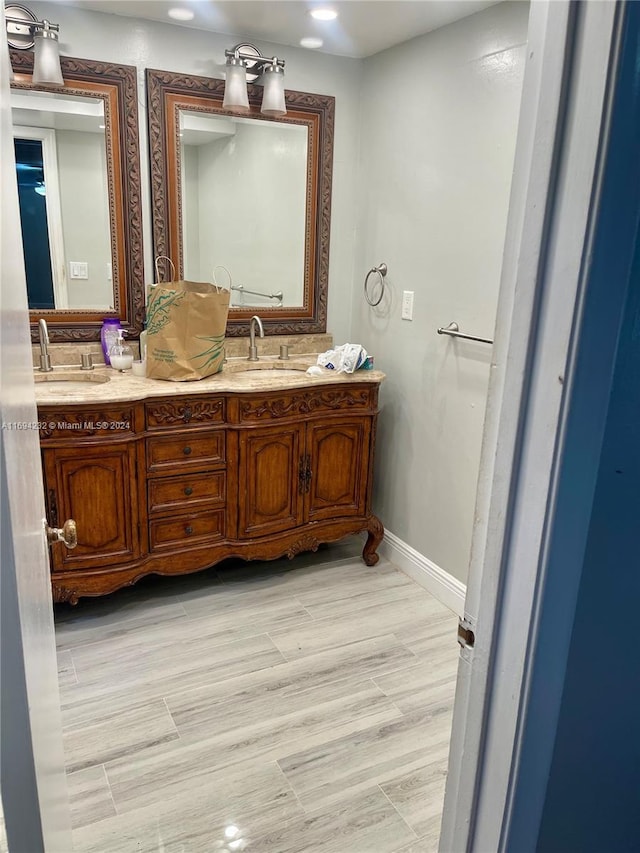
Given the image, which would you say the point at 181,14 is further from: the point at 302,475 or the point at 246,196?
the point at 302,475

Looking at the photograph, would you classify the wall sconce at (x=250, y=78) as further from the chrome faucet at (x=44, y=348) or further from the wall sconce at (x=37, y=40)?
the chrome faucet at (x=44, y=348)

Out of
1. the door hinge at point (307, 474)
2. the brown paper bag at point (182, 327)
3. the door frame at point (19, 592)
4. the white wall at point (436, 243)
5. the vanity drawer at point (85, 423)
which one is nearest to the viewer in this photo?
the door frame at point (19, 592)

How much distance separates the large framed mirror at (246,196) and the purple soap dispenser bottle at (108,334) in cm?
36

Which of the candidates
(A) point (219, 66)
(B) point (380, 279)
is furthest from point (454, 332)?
(A) point (219, 66)

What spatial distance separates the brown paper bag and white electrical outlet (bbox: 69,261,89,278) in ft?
1.28

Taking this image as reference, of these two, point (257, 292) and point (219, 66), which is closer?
point (219, 66)

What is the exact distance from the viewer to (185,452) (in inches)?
97.1

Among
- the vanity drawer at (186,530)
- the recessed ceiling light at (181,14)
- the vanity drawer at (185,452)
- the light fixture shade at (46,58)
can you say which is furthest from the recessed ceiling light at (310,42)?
the vanity drawer at (186,530)

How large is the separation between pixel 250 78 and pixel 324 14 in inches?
18.2

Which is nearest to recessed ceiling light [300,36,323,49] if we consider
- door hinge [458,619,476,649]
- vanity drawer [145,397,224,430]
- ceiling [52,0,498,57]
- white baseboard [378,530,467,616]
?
ceiling [52,0,498,57]

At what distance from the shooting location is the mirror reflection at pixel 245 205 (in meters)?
2.72

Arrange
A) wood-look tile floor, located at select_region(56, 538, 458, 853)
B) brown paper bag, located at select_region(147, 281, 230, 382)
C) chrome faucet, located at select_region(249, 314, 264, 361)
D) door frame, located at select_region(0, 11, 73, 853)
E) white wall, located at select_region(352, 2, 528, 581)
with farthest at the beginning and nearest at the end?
chrome faucet, located at select_region(249, 314, 264, 361) < brown paper bag, located at select_region(147, 281, 230, 382) < white wall, located at select_region(352, 2, 528, 581) < wood-look tile floor, located at select_region(56, 538, 458, 853) < door frame, located at select_region(0, 11, 73, 853)

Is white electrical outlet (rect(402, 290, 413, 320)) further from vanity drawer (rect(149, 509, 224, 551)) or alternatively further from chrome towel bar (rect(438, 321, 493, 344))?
vanity drawer (rect(149, 509, 224, 551))

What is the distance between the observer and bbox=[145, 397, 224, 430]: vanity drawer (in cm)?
236
